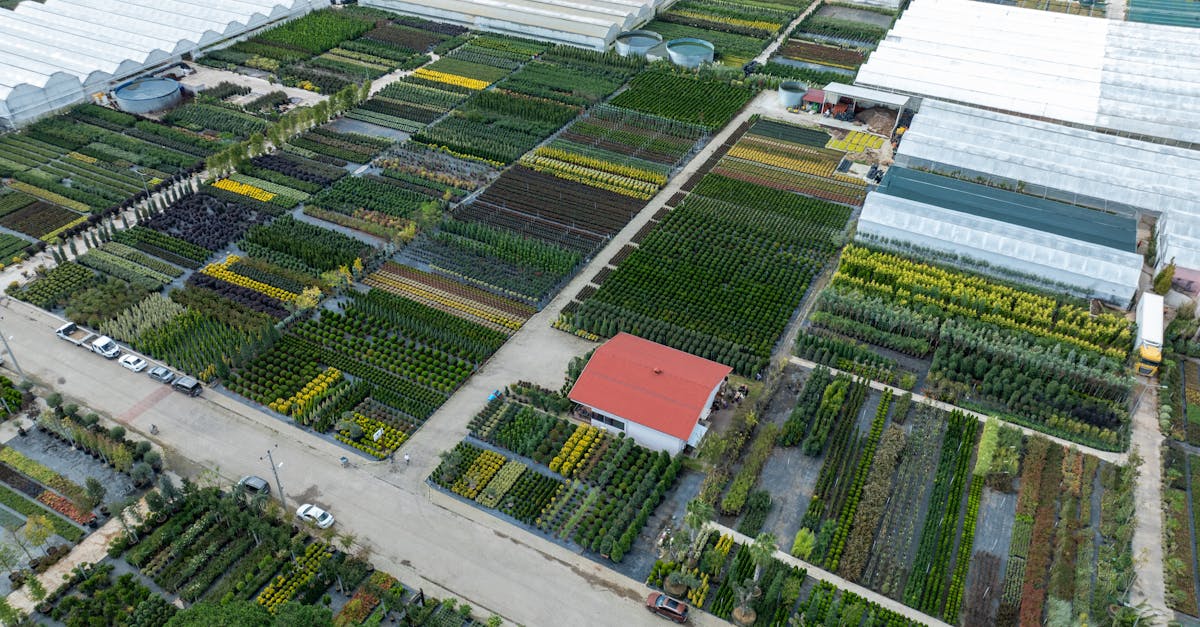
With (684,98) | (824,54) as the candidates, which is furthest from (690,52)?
(824,54)

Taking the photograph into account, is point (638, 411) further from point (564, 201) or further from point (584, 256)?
point (564, 201)

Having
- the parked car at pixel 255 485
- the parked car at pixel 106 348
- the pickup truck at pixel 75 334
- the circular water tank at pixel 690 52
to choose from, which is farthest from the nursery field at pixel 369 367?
the circular water tank at pixel 690 52

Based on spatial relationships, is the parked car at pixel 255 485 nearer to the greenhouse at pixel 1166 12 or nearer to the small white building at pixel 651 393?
the small white building at pixel 651 393

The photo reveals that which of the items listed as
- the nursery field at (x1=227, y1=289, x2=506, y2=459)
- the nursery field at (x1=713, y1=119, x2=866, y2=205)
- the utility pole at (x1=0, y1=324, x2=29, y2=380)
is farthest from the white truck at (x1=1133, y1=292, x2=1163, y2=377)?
the utility pole at (x1=0, y1=324, x2=29, y2=380)

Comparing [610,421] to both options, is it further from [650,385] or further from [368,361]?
[368,361]

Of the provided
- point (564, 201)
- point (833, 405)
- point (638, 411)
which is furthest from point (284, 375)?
point (833, 405)

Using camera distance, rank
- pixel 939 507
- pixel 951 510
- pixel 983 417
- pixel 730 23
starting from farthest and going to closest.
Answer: pixel 730 23
pixel 983 417
pixel 939 507
pixel 951 510

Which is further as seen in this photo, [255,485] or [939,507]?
[255,485]

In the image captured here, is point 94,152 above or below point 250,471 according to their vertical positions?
above
